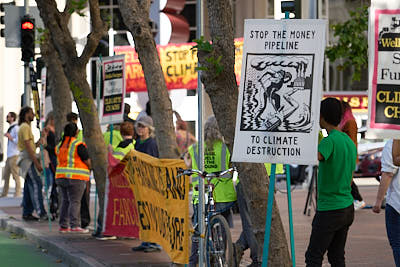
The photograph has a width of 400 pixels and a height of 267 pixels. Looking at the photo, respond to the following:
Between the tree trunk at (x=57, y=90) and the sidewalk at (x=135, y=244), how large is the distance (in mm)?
1887

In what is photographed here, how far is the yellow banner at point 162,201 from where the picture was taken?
33.6ft

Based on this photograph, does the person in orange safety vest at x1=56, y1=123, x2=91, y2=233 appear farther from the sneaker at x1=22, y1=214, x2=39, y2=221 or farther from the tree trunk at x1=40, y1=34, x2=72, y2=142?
the tree trunk at x1=40, y1=34, x2=72, y2=142

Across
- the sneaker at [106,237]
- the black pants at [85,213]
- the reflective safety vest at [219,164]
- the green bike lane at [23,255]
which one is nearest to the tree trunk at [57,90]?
the black pants at [85,213]

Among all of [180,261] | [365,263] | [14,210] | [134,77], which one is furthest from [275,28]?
[134,77]

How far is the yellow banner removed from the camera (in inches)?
404

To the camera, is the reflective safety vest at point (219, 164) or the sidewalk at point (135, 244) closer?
the reflective safety vest at point (219, 164)

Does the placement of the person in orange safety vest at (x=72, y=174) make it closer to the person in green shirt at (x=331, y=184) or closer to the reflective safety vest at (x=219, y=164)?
the reflective safety vest at (x=219, y=164)

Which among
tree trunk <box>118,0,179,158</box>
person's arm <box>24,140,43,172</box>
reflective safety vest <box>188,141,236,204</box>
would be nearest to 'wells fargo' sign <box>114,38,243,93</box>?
person's arm <box>24,140,43,172</box>

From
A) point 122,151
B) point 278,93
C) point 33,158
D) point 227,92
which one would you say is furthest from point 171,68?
point 278,93

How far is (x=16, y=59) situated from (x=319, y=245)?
30852 millimetres

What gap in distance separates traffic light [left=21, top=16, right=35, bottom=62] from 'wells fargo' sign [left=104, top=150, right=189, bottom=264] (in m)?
→ 7.33

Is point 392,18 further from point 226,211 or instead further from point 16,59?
point 16,59

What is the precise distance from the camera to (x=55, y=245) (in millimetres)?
13695

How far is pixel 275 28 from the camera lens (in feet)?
24.8
